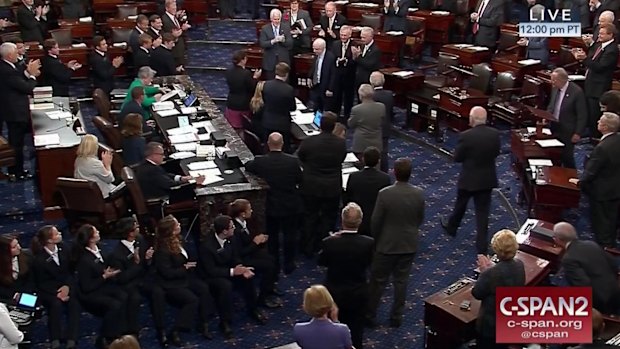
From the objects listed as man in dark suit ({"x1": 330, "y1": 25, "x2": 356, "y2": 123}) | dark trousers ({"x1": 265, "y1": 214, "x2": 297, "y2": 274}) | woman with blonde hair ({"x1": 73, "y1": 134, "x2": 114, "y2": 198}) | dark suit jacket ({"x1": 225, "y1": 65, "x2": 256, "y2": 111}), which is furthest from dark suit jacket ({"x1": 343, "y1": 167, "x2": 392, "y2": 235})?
man in dark suit ({"x1": 330, "y1": 25, "x2": 356, "y2": 123})

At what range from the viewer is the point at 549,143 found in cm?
906

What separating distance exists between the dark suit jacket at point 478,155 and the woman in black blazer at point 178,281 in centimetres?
261

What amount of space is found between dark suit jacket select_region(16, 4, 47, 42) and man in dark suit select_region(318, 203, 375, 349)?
7791 millimetres

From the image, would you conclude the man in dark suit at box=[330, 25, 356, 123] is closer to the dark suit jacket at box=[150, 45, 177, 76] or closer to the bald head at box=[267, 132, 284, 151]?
the dark suit jacket at box=[150, 45, 177, 76]

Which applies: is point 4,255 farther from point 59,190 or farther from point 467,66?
point 467,66

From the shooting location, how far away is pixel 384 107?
351 inches

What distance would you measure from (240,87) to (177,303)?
3.78 m

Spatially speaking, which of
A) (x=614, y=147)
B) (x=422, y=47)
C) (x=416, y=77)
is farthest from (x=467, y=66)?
(x=614, y=147)

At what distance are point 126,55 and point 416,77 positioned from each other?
4.41 meters

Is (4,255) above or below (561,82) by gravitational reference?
below

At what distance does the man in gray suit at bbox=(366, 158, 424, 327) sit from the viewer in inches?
268

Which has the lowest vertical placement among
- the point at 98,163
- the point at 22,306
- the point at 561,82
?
the point at 22,306

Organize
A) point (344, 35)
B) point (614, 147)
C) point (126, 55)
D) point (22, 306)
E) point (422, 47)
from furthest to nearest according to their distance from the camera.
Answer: point (422, 47) → point (126, 55) → point (344, 35) → point (614, 147) → point (22, 306)

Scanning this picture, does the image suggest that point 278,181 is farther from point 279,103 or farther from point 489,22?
point 489,22
